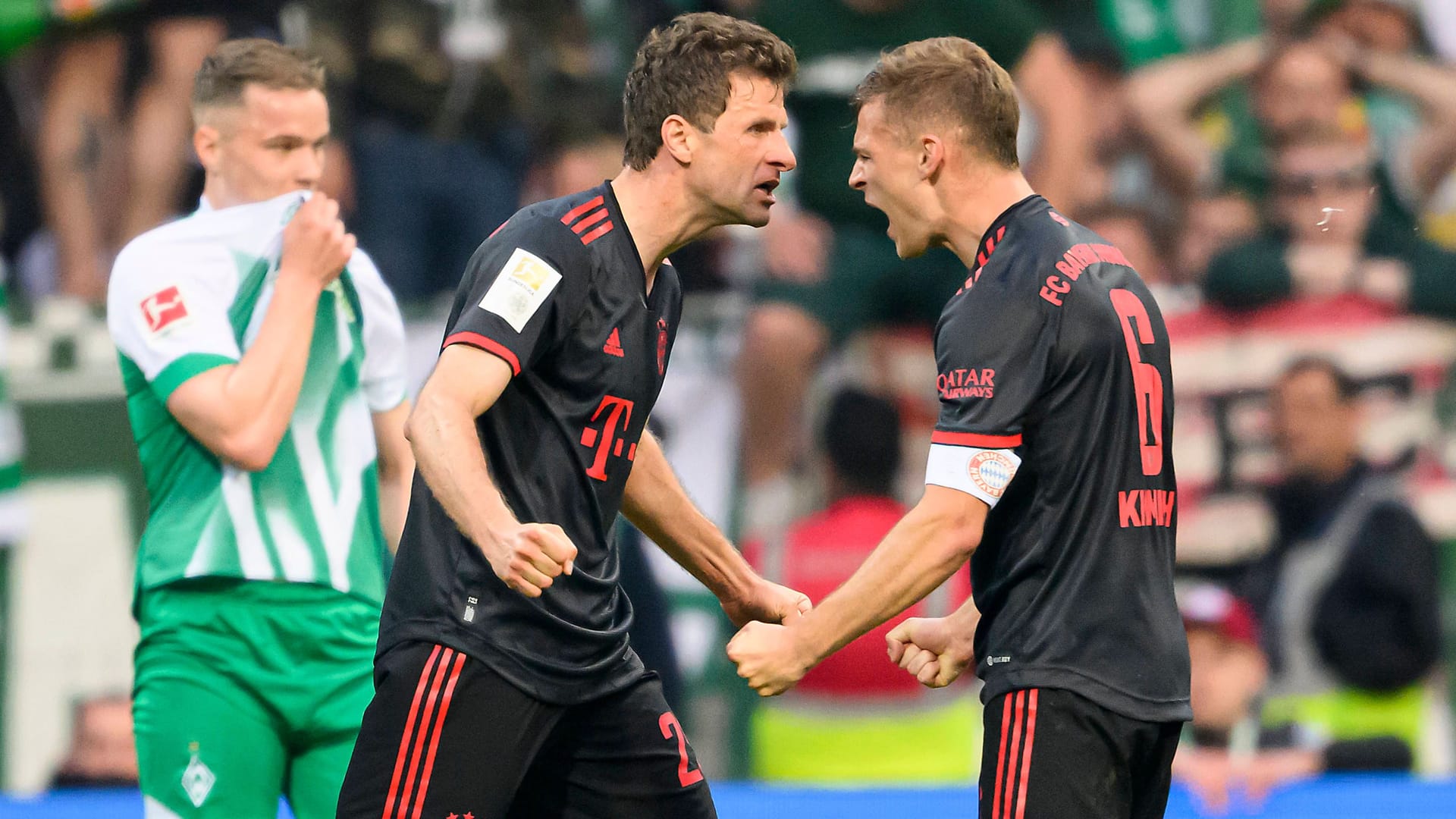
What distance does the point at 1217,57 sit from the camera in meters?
7.59

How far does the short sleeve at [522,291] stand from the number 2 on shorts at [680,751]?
33.0 inches

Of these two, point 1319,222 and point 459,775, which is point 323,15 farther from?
point 459,775

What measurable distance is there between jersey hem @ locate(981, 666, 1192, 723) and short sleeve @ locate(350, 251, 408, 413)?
1799 millimetres

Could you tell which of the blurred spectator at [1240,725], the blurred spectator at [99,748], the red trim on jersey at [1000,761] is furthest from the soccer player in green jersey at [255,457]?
the blurred spectator at [99,748]

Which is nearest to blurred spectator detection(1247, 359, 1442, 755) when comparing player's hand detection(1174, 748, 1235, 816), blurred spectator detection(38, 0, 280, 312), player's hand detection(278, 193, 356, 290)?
player's hand detection(1174, 748, 1235, 816)

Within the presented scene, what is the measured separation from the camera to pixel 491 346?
305cm

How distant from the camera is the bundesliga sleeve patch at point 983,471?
304 cm

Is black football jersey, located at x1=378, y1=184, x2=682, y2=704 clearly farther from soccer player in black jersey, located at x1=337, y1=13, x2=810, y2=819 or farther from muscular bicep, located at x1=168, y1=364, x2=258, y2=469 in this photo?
muscular bicep, located at x1=168, y1=364, x2=258, y2=469

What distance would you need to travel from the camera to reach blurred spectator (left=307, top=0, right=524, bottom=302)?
25.5 feet

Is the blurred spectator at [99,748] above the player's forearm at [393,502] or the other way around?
the other way around

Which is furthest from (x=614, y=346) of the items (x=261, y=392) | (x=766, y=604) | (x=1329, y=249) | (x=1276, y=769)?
(x=1329, y=249)

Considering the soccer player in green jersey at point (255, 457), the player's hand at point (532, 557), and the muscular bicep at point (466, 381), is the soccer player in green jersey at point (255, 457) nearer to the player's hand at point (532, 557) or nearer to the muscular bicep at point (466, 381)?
the muscular bicep at point (466, 381)

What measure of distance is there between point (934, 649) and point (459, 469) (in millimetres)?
1207

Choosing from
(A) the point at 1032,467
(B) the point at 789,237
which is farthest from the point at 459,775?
(B) the point at 789,237
